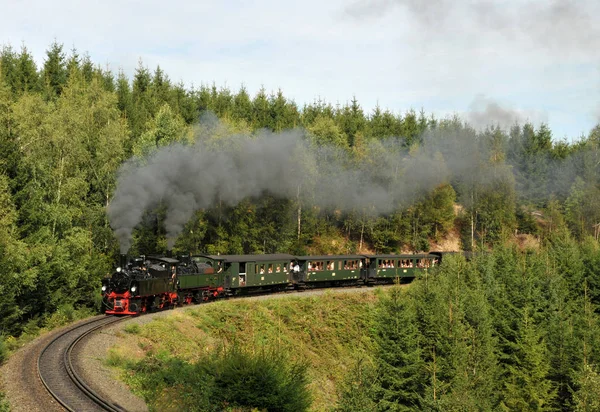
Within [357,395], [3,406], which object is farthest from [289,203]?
[3,406]

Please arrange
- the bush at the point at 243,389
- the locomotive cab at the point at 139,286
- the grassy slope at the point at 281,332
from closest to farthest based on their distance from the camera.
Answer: the bush at the point at 243,389 → the grassy slope at the point at 281,332 → the locomotive cab at the point at 139,286

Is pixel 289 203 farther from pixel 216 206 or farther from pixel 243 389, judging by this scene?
pixel 243 389

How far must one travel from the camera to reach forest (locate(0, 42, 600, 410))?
109 ft

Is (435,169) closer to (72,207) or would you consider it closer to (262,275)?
(262,275)

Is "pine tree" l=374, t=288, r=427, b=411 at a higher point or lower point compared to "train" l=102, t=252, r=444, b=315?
lower

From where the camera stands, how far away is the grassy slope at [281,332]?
26594 mm

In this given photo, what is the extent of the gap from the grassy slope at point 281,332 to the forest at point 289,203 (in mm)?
6561

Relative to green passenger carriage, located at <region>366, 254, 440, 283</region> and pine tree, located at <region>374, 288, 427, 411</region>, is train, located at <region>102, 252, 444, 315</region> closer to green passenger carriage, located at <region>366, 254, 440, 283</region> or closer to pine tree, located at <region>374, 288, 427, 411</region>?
green passenger carriage, located at <region>366, 254, 440, 283</region>

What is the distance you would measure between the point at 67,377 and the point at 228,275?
19400mm

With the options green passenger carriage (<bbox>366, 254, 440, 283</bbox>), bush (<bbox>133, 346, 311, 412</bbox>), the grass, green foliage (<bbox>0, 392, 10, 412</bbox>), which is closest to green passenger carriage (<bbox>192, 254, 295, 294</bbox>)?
the grass

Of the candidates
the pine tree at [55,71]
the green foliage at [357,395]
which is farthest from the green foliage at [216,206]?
the green foliage at [357,395]

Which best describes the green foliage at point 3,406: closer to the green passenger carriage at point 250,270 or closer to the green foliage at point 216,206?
the green foliage at point 216,206

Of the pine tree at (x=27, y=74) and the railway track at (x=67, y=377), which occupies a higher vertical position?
the pine tree at (x=27, y=74)

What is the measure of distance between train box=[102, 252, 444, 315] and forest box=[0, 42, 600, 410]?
14.1ft
